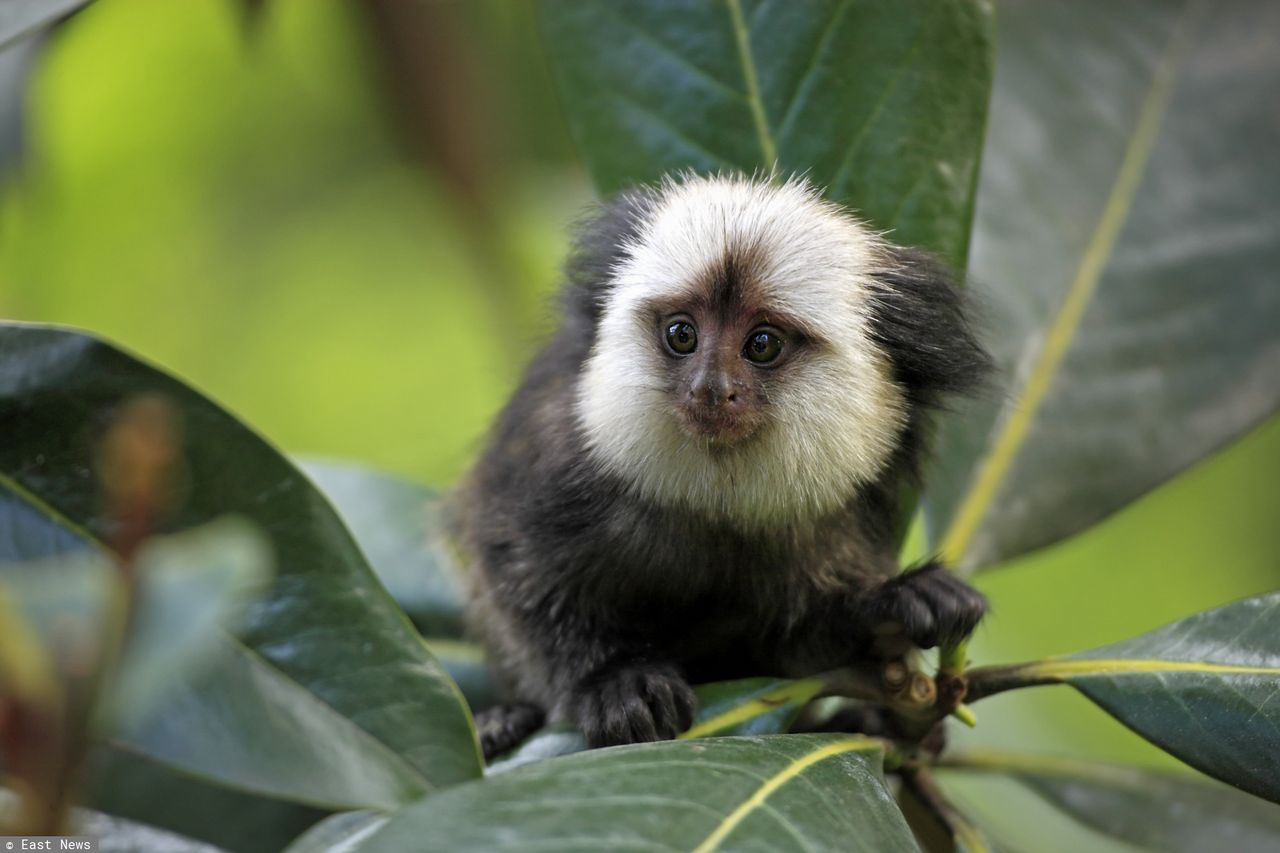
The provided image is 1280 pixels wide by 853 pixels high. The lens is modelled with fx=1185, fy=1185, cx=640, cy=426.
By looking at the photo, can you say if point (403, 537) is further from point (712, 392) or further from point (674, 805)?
point (674, 805)

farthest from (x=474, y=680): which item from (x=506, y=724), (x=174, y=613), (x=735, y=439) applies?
(x=174, y=613)

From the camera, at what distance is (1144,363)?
200 cm

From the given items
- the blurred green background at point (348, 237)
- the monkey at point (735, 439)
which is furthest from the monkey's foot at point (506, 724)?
the blurred green background at point (348, 237)

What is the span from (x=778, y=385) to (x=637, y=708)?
51 centimetres

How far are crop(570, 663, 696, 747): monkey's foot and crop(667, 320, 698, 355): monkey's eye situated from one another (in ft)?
1.55

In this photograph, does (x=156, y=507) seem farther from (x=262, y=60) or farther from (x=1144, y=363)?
(x=262, y=60)

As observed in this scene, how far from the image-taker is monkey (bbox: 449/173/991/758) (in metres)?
1.72

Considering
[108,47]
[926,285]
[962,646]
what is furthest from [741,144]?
[108,47]

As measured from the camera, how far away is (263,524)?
121cm

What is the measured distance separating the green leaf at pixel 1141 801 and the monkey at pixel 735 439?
353 millimetres

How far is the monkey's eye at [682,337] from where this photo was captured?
69.9 inches

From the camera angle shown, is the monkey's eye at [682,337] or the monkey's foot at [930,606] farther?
the monkey's eye at [682,337]

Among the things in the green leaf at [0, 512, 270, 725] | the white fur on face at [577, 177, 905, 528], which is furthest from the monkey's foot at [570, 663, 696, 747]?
the green leaf at [0, 512, 270, 725]

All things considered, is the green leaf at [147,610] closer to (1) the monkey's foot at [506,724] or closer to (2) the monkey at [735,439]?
(2) the monkey at [735,439]
